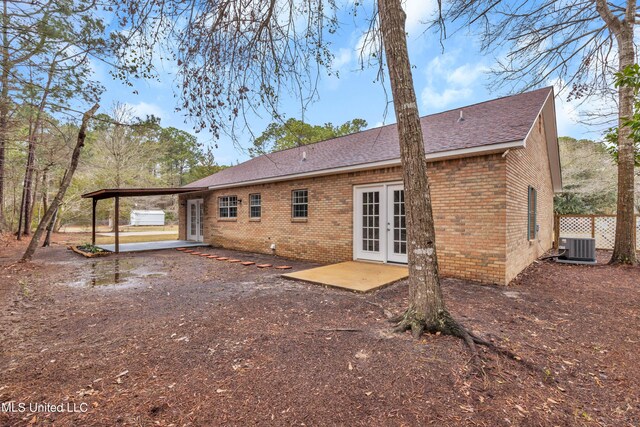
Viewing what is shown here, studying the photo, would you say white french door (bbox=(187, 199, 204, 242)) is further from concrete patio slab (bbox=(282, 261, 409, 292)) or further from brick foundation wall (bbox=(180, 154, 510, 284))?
concrete patio slab (bbox=(282, 261, 409, 292))

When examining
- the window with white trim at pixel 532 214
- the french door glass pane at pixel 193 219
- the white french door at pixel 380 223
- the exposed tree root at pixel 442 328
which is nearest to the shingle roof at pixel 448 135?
the white french door at pixel 380 223

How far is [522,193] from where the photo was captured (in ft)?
22.5

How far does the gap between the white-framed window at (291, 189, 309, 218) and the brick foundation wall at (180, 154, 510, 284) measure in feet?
0.64

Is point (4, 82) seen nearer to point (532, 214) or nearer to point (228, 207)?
point (228, 207)

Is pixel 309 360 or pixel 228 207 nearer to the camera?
pixel 309 360

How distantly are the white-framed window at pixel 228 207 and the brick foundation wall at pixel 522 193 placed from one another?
982 centimetres

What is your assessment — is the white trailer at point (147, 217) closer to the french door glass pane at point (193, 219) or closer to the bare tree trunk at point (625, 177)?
the french door glass pane at point (193, 219)

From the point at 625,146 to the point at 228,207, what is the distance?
13.4 m

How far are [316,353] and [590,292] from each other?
18.1ft

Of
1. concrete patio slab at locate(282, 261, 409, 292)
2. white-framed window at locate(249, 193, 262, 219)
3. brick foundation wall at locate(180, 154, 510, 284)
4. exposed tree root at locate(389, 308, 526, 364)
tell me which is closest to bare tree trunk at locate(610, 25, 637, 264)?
brick foundation wall at locate(180, 154, 510, 284)

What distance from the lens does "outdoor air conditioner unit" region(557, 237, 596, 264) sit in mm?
8281

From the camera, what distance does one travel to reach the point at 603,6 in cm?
764

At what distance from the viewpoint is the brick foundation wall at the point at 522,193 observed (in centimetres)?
591

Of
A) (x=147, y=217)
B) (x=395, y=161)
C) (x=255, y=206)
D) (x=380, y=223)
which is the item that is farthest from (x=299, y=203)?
(x=147, y=217)
